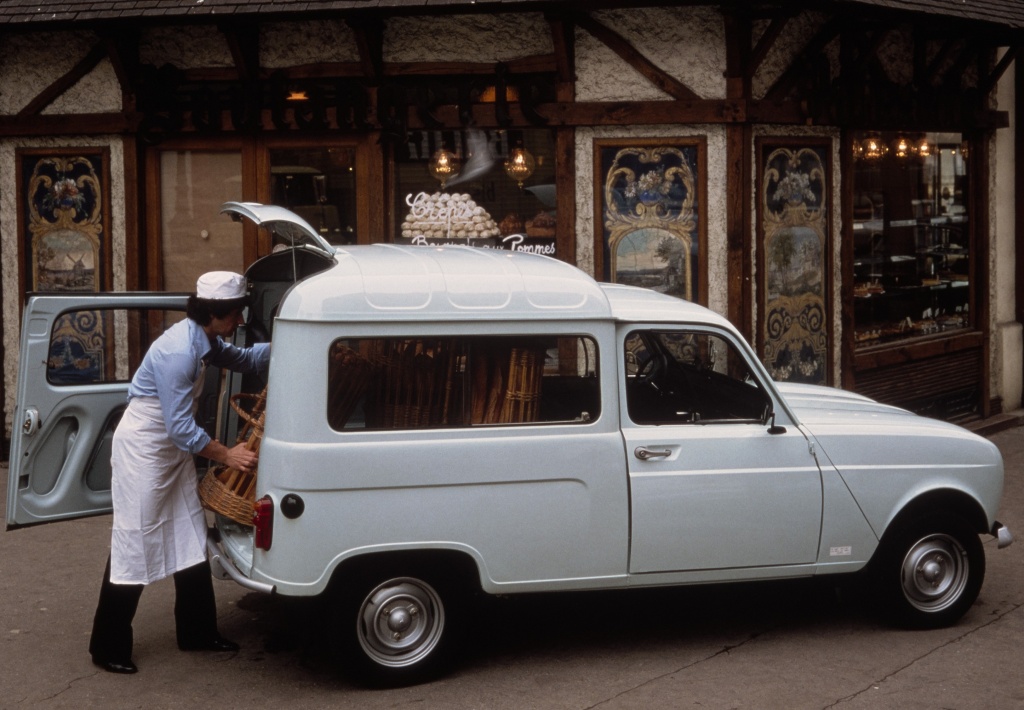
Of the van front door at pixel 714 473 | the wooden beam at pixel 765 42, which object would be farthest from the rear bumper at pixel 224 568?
the wooden beam at pixel 765 42

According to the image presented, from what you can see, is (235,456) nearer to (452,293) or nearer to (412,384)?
(412,384)

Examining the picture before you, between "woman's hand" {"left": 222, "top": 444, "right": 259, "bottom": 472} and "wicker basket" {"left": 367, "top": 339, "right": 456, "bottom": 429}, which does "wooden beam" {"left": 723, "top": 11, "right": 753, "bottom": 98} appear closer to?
"wicker basket" {"left": 367, "top": 339, "right": 456, "bottom": 429}

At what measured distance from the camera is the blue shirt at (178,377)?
5773mm

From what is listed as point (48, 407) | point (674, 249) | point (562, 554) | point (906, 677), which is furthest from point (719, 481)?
point (674, 249)

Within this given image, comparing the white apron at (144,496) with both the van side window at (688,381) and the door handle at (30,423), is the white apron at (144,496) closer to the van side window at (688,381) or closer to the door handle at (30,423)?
the door handle at (30,423)

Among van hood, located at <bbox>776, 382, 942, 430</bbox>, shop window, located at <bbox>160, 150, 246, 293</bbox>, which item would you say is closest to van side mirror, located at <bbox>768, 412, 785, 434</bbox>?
van hood, located at <bbox>776, 382, 942, 430</bbox>

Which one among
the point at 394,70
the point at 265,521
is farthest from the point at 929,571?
the point at 394,70

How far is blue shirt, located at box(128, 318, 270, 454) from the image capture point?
577 cm

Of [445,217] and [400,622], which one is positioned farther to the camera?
[445,217]

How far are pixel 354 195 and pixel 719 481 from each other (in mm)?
5321

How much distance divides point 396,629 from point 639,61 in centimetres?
555

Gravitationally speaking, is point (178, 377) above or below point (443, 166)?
below

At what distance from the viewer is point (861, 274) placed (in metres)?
11.1

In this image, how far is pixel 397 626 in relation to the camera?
18.6ft
